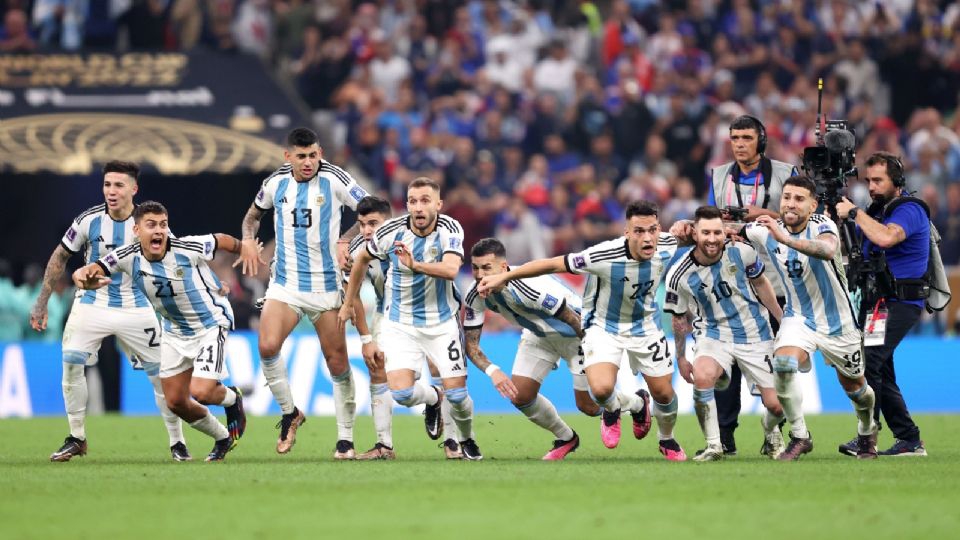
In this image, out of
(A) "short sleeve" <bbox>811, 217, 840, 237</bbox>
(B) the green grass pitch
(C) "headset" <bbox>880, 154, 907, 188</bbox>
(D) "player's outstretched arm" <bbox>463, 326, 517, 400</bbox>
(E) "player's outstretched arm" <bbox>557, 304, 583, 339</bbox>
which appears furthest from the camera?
(E) "player's outstretched arm" <bbox>557, 304, 583, 339</bbox>

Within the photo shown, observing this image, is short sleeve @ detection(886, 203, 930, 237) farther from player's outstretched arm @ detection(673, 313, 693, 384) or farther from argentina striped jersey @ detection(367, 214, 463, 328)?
argentina striped jersey @ detection(367, 214, 463, 328)

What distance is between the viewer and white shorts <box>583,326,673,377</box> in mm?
12184

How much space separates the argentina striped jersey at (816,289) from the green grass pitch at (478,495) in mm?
1049

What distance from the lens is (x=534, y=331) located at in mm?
12977

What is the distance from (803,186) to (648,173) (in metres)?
10.3

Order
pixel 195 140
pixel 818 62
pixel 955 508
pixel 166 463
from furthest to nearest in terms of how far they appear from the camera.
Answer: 1. pixel 818 62
2. pixel 195 140
3. pixel 166 463
4. pixel 955 508

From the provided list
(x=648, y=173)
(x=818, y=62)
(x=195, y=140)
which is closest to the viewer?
(x=195, y=140)

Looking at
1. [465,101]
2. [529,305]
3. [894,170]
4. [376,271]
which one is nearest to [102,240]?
[376,271]

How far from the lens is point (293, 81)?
24.2 m

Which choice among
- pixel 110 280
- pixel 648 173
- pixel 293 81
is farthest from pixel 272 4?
pixel 110 280

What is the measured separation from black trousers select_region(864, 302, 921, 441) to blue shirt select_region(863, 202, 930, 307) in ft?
0.40

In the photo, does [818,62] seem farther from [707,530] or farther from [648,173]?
[707,530]

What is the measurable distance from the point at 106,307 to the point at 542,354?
3.62 meters

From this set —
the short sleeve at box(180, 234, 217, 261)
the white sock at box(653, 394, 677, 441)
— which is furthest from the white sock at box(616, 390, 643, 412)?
the short sleeve at box(180, 234, 217, 261)
